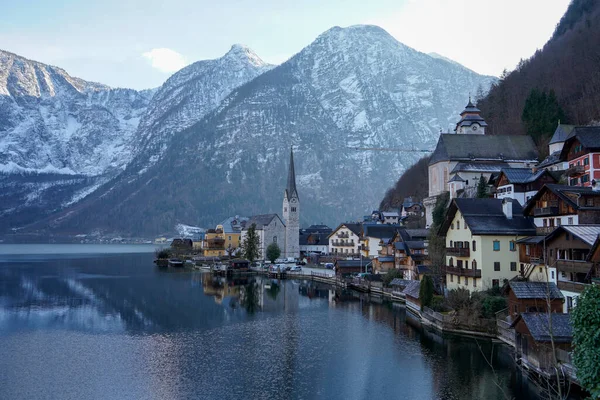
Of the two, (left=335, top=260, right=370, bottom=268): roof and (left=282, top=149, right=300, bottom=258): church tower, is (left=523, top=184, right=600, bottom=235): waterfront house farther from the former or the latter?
(left=282, top=149, right=300, bottom=258): church tower

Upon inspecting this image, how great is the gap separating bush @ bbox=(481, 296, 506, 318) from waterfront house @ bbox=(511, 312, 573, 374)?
8.24m

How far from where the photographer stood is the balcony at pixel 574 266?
112ft

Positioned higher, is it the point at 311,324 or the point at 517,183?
the point at 517,183

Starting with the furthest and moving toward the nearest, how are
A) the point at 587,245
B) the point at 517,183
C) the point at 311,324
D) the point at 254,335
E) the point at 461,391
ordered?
1. the point at 517,183
2. the point at 311,324
3. the point at 254,335
4. the point at 587,245
5. the point at 461,391

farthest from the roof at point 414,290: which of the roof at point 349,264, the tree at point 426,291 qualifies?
the roof at point 349,264

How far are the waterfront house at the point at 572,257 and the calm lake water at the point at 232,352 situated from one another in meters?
6.26

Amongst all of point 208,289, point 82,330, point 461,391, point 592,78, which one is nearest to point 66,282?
point 208,289

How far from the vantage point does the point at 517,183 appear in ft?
179

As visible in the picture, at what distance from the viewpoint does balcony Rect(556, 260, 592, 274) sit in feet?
112

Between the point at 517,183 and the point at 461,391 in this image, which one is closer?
the point at 461,391

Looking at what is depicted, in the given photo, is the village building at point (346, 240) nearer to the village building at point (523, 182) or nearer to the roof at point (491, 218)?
the village building at point (523, 182)

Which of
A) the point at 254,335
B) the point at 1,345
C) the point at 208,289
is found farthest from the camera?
the point at 208,289

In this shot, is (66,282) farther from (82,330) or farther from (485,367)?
(485,367)

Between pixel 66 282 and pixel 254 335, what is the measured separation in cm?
5505
